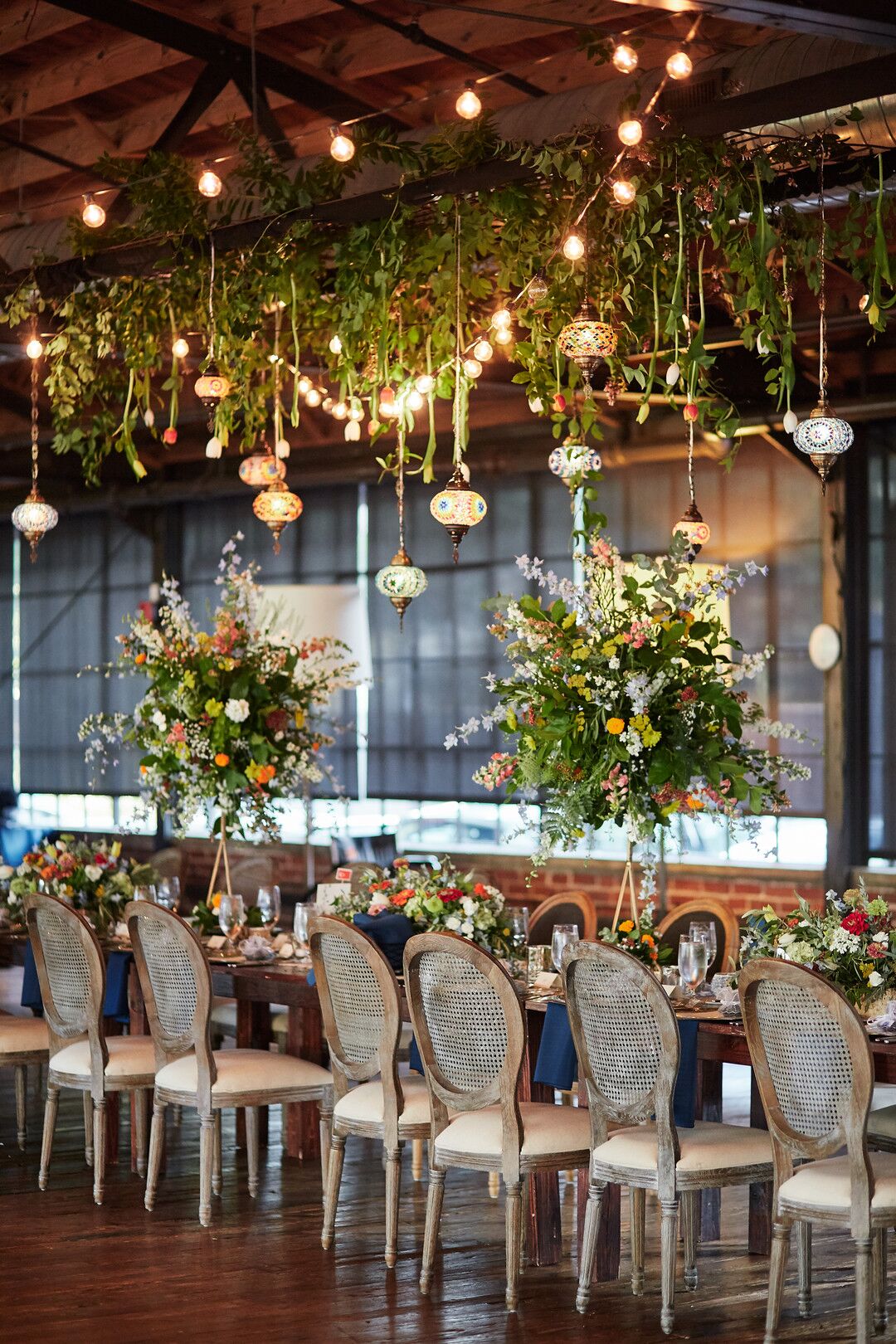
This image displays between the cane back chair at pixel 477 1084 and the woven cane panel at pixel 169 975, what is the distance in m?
1.05

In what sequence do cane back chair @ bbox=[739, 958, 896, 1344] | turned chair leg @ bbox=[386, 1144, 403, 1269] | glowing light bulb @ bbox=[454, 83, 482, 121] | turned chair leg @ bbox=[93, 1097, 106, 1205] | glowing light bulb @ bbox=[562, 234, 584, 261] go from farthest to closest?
1. turned chair leg @ bbox=[93, 1097, 106, 1205]
2. glowing light bulb @ bbox=[562, 234, 584, 261]
3. glowing light bulb @ bbox=[454, 83, 482, 121]
4. turned chair leg @ bbox=[386, 1144, 403, 1269]
5. cane back chair @ bbox=[739, 958, 896, 1344]

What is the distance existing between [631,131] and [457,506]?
148cm

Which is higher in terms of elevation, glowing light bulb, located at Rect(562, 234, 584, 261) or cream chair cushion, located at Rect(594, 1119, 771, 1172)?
glowing light bulb, located at Rect(562, 234, 584, 261)


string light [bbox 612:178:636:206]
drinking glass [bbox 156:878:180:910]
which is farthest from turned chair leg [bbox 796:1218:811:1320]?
string light [bbox 612:178:636:206]

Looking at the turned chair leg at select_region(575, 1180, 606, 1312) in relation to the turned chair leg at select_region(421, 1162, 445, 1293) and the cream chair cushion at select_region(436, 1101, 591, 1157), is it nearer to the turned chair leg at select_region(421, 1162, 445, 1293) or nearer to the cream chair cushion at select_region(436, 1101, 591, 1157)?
the cream chair cushion at select_region(436, 1101, 591, 1157)

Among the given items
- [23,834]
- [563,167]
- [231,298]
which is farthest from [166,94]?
[23,834]

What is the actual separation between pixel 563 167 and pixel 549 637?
156cm

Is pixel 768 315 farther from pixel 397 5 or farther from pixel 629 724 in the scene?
pixel 397 5

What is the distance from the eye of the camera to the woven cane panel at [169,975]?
6.12m

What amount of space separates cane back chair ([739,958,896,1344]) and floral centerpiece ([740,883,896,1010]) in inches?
18.0

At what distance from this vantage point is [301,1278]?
5.38 m

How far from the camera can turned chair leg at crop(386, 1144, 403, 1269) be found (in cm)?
550

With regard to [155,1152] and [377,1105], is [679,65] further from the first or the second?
[155,1152]

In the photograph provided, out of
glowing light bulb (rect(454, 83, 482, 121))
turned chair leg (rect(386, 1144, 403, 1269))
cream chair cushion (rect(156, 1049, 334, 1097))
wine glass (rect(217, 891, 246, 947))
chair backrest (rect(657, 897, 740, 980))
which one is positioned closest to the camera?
turned chair leg (rect(386, 1144, 403, 1269))
